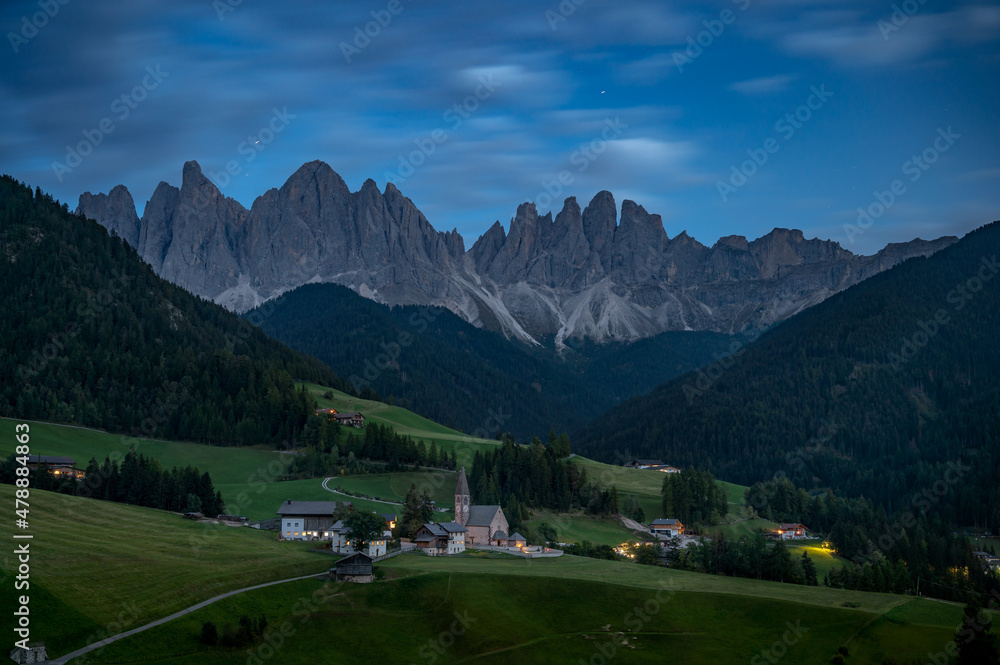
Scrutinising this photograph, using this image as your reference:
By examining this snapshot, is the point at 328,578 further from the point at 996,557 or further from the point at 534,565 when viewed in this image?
the point at 996,557

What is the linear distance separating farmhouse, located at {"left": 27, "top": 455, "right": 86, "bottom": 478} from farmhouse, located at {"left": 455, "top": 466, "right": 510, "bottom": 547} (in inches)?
1960

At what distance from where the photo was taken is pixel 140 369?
194625mm

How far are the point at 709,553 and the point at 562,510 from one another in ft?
153

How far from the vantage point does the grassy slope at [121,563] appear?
6544cm

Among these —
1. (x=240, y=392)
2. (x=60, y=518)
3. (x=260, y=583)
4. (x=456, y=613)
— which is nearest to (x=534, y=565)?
(x=456, y=613)

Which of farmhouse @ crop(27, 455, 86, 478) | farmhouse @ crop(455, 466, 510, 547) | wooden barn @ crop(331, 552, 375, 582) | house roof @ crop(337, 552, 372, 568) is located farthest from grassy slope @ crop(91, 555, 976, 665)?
farmhouse @ crop(27, 455, 86, 478)

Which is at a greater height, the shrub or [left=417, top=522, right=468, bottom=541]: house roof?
[left=417, top=522, right=468, bottom=541]: house roof

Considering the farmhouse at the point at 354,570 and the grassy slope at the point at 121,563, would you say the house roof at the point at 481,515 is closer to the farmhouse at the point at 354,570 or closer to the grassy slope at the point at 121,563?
the grassy slope at the point at 121,563

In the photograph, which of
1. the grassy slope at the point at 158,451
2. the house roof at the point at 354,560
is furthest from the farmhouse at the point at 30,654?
the grassy slope at the point at 158,451

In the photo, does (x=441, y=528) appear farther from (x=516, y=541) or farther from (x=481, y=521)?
(x=516, y=541)

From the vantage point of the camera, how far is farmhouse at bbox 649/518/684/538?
156m

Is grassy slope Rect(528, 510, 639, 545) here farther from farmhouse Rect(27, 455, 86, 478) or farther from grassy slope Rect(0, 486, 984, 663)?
farmhouse Rect(27, 455, 86, 478)

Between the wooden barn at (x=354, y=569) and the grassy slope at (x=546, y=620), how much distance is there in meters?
2.12

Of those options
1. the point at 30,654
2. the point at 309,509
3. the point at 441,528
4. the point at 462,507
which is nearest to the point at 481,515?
the point at 462,507
